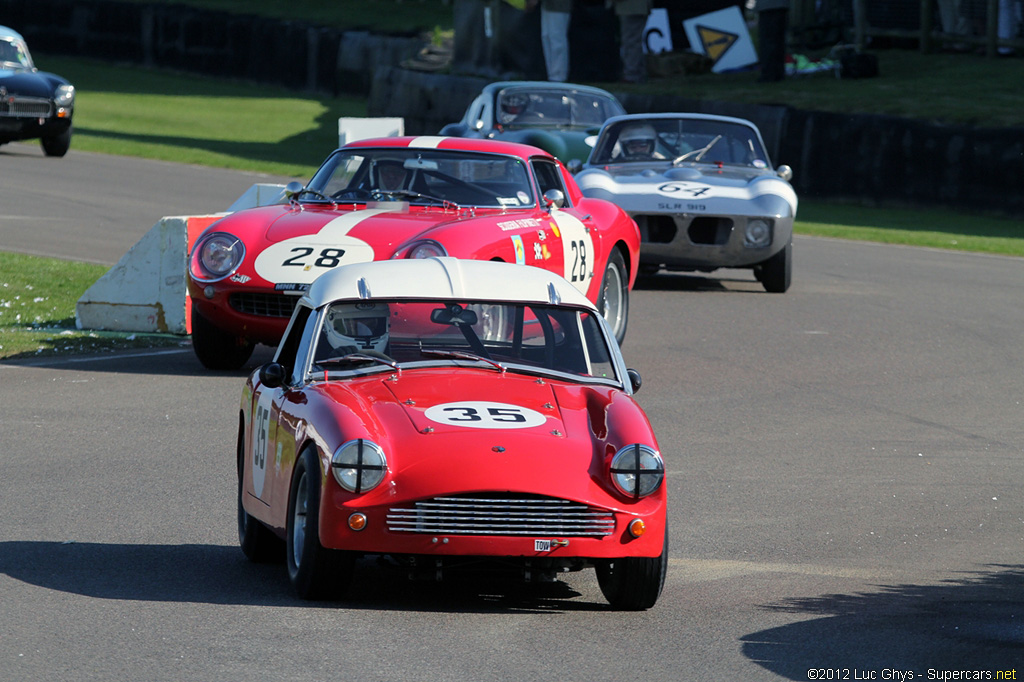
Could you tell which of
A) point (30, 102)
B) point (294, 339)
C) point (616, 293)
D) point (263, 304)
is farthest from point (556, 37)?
point (294, 339)

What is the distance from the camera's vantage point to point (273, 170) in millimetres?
26344

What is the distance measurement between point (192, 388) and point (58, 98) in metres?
16.3

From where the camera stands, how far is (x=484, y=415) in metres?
5.84

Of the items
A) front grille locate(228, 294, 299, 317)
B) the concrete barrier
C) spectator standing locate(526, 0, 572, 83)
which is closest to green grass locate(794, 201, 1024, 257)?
spectator standing locate(526, 0, 572, 83)

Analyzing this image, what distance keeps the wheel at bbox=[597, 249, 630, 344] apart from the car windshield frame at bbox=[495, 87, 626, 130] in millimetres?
7413

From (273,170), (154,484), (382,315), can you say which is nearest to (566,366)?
(382,315)

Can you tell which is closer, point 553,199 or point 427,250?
point 427,250

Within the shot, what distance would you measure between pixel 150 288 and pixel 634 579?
7.84 meters

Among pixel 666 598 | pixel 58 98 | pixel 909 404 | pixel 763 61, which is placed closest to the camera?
pixel 666 598

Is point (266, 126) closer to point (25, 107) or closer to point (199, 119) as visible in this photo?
point (199, 119)

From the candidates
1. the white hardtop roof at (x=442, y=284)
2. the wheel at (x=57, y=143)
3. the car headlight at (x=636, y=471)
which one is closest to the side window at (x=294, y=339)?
the white hardtop roof at (x=442, y=284)

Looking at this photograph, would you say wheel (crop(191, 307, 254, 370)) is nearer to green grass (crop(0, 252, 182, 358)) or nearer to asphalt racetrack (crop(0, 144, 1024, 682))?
asphalt racetrack (crop(0, 144, 1024, 682))

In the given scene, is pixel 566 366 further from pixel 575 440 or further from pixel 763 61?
pixel 763 61

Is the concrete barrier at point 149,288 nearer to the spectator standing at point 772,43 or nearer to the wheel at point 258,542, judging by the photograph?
the wheel at point 258,542
